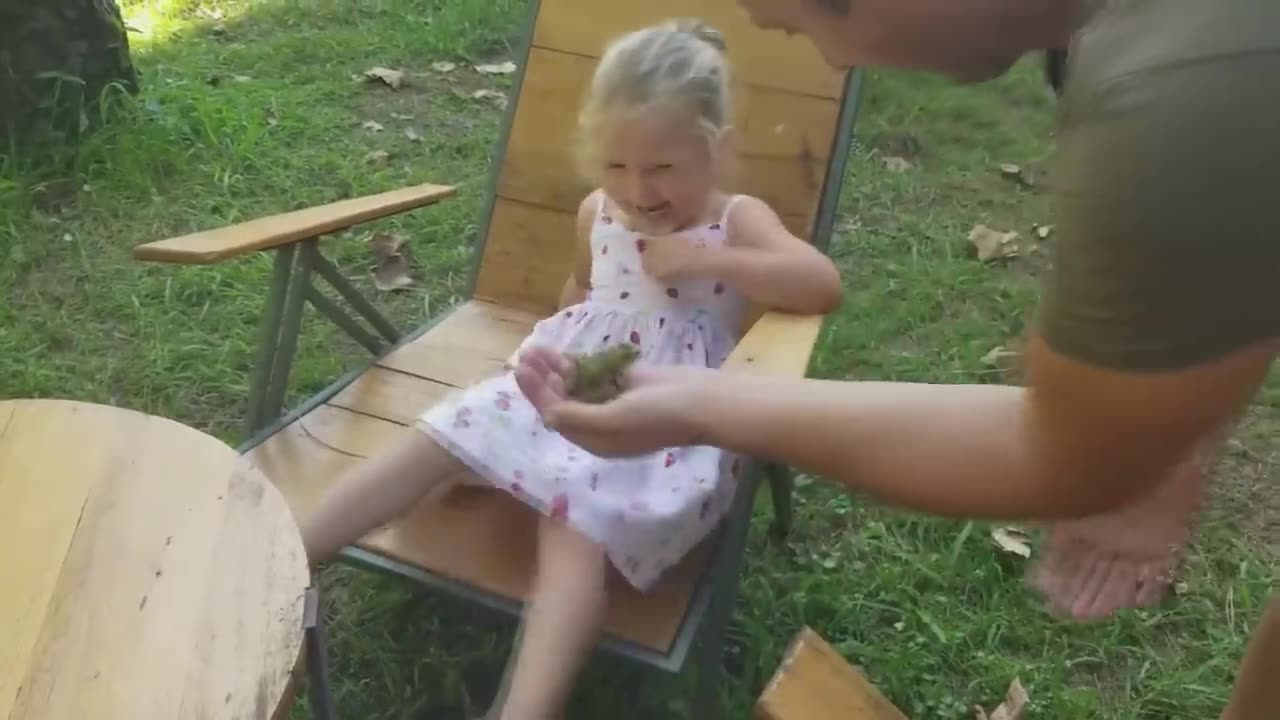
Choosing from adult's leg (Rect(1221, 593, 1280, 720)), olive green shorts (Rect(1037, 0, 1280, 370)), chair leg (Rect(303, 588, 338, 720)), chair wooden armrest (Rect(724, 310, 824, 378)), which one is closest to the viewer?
olive green shorts (Rect(1037, 0, 1280, 370))

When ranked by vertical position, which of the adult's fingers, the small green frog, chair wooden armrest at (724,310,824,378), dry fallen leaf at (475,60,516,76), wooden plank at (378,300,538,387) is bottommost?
wooden plank at (378,300,538,387)

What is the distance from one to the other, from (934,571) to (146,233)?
2142mm

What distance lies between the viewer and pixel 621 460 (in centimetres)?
182

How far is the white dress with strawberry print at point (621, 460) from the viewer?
1.79m

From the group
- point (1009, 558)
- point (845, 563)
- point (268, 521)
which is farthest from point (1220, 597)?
point (268, 521)

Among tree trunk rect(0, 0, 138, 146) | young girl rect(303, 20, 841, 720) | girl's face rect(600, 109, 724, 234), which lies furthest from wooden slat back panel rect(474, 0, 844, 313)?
tree trunk rect(0, 0, 138, 146)

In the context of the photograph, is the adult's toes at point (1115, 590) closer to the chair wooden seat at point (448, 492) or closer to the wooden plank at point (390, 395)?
the chair wooden seat at point (448, 492)

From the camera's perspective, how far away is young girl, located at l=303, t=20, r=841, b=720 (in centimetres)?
176

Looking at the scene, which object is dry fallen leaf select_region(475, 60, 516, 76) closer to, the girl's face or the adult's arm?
the girl's face

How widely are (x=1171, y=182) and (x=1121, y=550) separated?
73cm

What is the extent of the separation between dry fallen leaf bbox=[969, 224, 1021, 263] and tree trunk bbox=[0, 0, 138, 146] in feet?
7.82

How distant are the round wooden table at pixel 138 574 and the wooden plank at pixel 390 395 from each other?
0.58 m

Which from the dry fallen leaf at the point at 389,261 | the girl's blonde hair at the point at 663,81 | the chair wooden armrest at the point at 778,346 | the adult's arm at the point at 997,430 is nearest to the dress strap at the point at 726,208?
the girl's blonde hair at the point at 663,81

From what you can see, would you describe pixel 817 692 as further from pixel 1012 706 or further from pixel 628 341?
pixel 628 341
